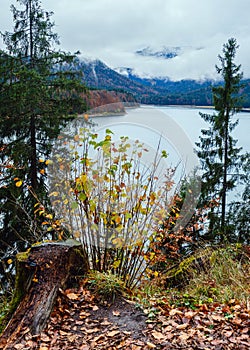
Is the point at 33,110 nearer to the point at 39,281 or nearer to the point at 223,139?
the point at 39,281

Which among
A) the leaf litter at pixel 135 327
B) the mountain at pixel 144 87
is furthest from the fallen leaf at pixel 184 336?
the mountain at pixel 144 87

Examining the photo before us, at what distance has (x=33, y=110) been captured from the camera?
745 cm

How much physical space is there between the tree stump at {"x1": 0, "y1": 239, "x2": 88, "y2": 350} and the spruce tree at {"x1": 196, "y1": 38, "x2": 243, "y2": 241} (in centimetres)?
824

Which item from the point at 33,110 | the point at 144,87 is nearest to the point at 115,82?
the point at 144,87

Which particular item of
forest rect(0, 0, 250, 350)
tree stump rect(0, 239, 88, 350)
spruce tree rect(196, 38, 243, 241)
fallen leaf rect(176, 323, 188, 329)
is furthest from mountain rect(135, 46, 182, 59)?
spruce tree rect(196, 38, 243, 241)

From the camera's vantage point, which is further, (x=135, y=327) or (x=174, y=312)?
(x=174, y=312)

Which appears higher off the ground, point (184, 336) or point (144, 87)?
point (144, 87)

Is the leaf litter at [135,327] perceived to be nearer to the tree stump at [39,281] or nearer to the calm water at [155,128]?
the tree stump at [39,281]

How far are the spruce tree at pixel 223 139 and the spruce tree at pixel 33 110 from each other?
5.22m

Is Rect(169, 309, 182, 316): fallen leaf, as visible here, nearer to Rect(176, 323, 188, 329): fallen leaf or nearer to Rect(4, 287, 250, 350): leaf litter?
Rect(4, 287, 250, 350): leaf litter

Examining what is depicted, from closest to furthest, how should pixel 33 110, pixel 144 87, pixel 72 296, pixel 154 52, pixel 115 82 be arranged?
pixel 72 296 < pixel 154 52 < pixel 144 87 < pixel 115 82 < pixel 33 110

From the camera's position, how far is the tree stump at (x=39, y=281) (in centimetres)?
242

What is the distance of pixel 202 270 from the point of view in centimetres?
409

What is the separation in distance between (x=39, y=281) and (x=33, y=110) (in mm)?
5481
